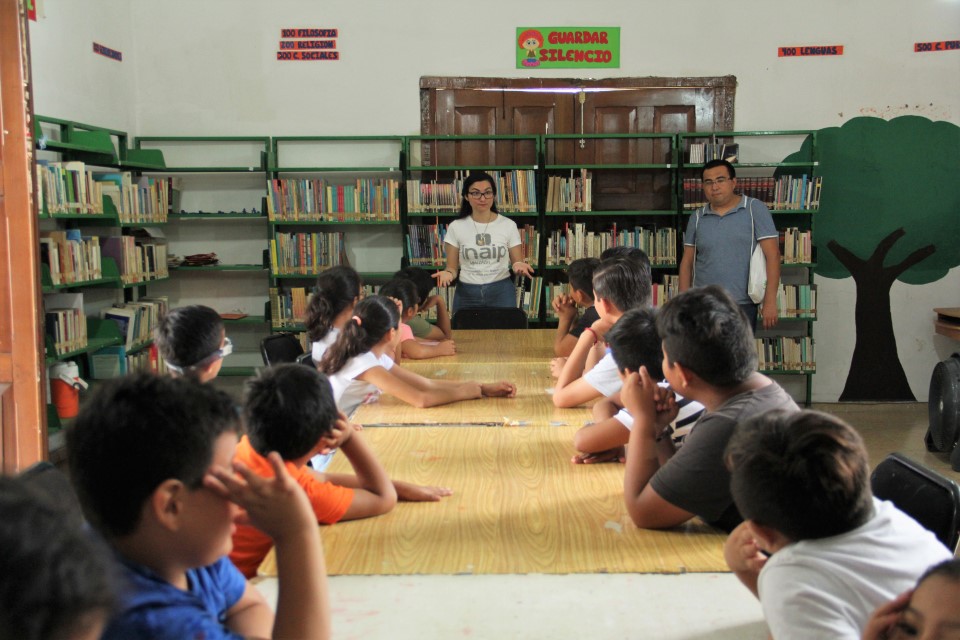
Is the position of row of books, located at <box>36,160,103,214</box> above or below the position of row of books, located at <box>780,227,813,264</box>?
above

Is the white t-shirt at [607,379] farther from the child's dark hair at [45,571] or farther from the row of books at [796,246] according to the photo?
the row of books at [796,246]

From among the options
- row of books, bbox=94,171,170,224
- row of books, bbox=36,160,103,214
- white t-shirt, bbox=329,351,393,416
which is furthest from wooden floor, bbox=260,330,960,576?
row of books, bbox=94,171,170,224

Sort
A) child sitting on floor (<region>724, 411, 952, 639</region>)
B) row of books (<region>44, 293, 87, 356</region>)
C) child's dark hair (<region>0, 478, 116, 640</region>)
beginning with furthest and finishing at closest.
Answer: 1. row of books (<region>44, 293, 87, 356</region>)
2. child sitting on floor (<region>724, 411, 952, 639</region>)
3. child's dark hair (<region>0, 478, 116, 640</region>)

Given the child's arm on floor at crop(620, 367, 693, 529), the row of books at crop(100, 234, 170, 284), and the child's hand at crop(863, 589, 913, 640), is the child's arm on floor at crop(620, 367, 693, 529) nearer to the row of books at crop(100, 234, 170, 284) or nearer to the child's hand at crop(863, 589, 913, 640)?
the child's hand at crop(863, 589, 913, 640)

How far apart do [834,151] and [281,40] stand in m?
4.09

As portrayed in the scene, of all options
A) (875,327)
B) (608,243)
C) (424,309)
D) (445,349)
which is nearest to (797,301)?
(875,327)

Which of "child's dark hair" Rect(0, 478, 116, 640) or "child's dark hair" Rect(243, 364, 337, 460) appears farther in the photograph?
"child's dark hair" Rect(243, 364, 337, 460)

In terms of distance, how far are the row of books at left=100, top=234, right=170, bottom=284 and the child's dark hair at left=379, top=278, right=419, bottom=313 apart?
2.43 m

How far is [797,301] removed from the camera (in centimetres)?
605

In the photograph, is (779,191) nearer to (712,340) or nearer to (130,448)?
(712,340)

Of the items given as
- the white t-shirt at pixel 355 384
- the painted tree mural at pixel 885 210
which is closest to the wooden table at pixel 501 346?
the white t-shirt at pixel 355 384

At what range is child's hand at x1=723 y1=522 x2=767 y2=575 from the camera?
1.27m

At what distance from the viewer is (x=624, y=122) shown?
619cm

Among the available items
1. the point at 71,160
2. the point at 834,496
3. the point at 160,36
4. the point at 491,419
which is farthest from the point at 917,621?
the point at 160,36
